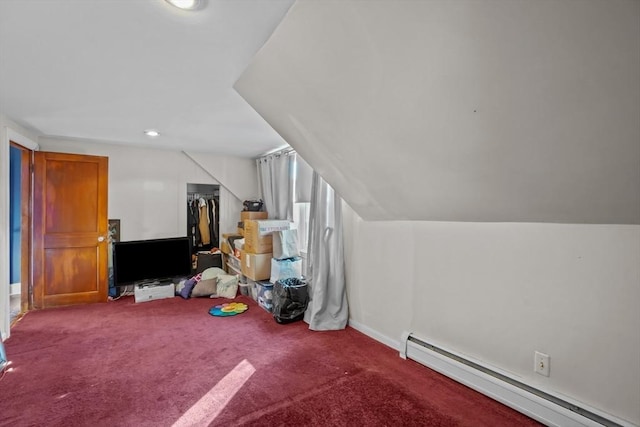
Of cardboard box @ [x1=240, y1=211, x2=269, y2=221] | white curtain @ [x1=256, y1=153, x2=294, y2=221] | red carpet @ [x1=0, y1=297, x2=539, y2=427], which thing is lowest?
red carpet @ [x1=0, y1=297, x2=539, y2=427]

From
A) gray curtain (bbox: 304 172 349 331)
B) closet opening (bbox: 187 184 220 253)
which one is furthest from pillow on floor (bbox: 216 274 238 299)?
gray curtain (bbox: 304 172 349 331)

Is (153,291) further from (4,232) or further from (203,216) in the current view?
(4,232)

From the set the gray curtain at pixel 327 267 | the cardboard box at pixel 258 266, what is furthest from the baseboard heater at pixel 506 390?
the cardboard box at pixel 258 266

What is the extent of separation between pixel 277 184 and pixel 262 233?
0.94 m

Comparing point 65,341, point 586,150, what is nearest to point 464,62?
point 586,150

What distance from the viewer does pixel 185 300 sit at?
416cm

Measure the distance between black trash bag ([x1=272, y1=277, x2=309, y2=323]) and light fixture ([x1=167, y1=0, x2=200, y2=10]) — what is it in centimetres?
260

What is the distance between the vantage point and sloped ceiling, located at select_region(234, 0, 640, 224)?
1.00m

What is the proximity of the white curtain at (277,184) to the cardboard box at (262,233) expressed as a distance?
359 mm

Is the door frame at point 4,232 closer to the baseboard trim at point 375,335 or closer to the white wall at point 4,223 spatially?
the white wall at point 4,223

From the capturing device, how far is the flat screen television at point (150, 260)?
4188mm

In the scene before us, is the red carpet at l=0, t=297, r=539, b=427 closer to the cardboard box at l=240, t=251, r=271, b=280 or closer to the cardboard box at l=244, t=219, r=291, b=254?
the cardboard box at l=240, t=251, r=271, b=280

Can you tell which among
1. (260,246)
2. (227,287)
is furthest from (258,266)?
(227,287)

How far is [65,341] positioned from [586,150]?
4.21 metres
